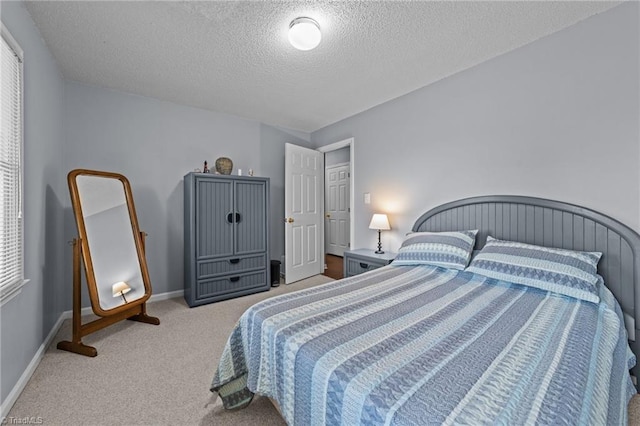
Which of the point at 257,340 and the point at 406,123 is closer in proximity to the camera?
the point at 257,340

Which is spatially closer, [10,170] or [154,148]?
[10,170]

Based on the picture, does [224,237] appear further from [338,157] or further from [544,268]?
[338,157]

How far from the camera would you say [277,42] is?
2180mm

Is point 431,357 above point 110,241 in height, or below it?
below

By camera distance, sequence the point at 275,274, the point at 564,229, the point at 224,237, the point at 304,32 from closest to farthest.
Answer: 1. the point at 304,32
2. the point at 564,229
3. the point at 224,237
4. the point at 275,274

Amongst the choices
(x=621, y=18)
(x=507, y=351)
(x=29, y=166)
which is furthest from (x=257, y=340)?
(x=621, y=18)

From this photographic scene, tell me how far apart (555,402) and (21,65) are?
10.4 feet

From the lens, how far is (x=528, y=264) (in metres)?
1.81

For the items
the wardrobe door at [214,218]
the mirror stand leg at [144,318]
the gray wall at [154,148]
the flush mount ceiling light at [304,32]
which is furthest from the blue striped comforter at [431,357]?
the gray wall at [154,148]

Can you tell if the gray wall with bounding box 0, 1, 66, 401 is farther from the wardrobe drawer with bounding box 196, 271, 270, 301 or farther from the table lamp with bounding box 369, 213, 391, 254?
the table lamp with bounding box 369, 213, 391, 254

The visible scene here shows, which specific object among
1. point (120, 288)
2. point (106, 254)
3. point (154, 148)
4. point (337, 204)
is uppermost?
point (154, 148)

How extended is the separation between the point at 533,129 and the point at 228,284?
3.43 metres

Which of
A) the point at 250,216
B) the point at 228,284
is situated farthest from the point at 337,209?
the point at 228,284

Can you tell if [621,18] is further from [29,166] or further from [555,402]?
[29,166]
